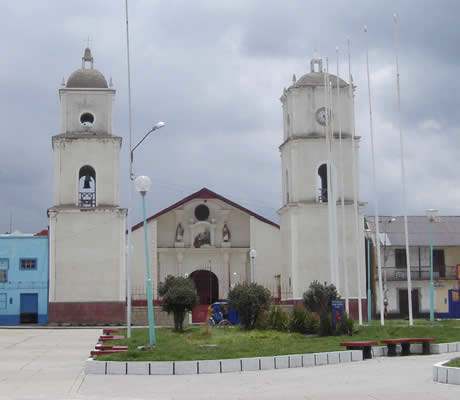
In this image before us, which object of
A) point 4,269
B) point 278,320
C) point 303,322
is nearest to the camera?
point 303,322

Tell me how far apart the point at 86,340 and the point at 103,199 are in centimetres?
1495

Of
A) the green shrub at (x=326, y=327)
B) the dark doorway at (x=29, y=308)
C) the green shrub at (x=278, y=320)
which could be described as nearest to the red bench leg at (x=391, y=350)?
the green shrub at (x=326, y=327)

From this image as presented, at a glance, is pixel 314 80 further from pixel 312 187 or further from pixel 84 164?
pixel 84 164

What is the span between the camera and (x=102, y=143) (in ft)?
135

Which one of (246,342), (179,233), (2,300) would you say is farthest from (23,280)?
(246,342)

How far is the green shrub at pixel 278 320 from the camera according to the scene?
2447cm

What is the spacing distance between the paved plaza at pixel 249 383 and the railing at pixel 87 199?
77.6ft

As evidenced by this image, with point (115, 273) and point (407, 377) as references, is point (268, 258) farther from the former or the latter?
point (407, 377)

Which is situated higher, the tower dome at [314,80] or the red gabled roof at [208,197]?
the tower dome at [314,80]

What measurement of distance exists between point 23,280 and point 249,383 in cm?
2937

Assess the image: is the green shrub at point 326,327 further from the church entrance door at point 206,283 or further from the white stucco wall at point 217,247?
the church entrance door at point 206,283

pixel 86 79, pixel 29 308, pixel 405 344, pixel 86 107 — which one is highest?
pixel 86 79

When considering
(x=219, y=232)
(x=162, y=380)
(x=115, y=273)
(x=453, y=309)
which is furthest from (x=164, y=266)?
(x=162, y=380)

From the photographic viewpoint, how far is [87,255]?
4019cm
